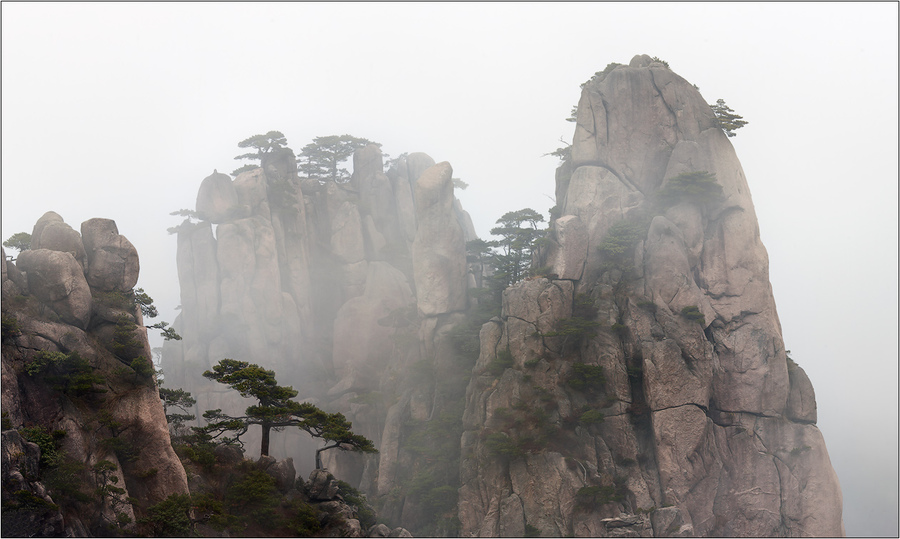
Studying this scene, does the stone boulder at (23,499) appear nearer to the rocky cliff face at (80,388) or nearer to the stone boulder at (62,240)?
the rocky cliff face at (80,388)

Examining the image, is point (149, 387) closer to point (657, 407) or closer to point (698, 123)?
point (657, 407)

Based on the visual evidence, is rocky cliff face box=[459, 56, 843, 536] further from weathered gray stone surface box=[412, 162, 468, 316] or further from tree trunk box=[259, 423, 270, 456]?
tree trunk box=[259, 423, 270, 456]

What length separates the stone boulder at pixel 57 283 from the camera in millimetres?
24234

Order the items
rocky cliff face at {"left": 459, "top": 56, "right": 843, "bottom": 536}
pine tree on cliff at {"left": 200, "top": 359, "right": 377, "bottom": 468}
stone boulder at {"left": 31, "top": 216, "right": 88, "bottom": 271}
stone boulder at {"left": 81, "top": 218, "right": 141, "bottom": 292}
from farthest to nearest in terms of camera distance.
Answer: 1. rocky cliff face at {"left": 459, "top": 56, "right": 843, "bottom": 536}
2. pine tree on cliff at {"left": 200, "top": 359, "right": 377, "bottom": 468}
3. stone boulder at {"left": 81, "top": 218, "right": 141, "bottom": 292}
4. stone boulder at {"left": 31, "top": 216, "right": 88, "bottom": 271}

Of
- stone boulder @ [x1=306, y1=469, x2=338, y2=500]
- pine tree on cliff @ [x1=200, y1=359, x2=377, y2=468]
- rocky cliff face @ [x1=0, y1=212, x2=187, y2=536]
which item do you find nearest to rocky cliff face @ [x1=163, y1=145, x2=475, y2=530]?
stone boulder @ [x1=306, y1=469, x2=338, y2=500]

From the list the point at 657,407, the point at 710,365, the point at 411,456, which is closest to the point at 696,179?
the point at 710,365

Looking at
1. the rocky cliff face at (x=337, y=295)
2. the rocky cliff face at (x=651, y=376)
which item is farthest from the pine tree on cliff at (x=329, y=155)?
the rocky cliff face at (x=651, y=376)

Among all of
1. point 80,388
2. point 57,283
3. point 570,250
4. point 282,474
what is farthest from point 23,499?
point 570,250

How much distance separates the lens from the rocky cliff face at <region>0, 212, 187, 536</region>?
20.4 meters

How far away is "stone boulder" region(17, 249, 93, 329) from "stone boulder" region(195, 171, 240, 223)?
26.5m

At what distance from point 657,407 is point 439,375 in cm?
1315

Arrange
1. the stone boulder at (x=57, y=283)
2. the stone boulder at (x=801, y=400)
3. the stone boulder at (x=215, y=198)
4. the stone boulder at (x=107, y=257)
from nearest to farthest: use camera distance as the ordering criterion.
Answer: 1. the stone boulder at (x=57, y=283)
2. the stone boulder at (x=107, y=257)
3. the stone boulder at (x=801, y=400)
4. the stone boulder at (x=215, y=198)

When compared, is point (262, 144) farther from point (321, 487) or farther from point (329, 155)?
point (321, 487)

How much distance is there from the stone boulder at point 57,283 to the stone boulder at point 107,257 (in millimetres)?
1279
